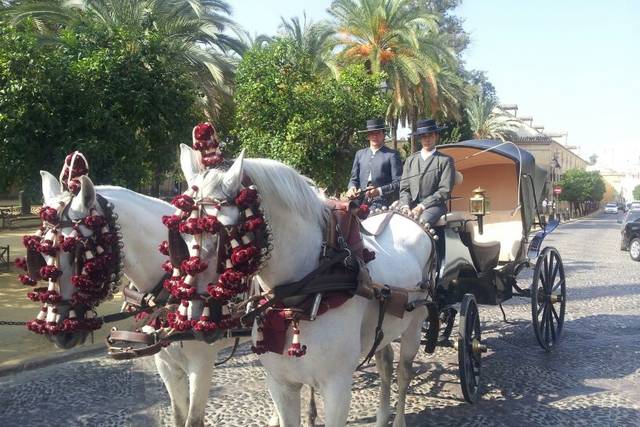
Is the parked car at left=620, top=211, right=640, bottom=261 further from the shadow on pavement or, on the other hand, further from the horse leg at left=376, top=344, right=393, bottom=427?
the horse leg at left=376, top=344, right=393, bottom=427

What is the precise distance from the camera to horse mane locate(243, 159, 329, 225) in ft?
8.28

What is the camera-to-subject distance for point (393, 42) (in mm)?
17656

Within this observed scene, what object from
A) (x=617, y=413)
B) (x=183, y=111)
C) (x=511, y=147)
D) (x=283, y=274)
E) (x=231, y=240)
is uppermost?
(x=183, y=111)

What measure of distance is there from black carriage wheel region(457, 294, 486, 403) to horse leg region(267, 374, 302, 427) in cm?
203

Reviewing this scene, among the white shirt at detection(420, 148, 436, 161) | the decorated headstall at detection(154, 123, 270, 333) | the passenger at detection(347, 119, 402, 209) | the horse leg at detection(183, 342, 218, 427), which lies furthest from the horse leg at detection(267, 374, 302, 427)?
the white shirt at detection(420, 148, 436, 161)

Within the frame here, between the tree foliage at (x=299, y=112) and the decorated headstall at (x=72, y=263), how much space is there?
8673 millimetres

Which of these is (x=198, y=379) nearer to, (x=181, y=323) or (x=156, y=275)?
(x=156, y=275)

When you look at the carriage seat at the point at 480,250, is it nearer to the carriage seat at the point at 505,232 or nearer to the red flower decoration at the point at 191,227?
the carriage seat at the point at 505,232

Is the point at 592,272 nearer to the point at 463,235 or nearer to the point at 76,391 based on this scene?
the point at 463,235

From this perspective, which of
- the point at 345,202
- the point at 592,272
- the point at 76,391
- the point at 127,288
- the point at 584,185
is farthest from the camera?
the point at 584,185

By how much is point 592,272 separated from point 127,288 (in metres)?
12.5

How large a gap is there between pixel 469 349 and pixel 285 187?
2.95m

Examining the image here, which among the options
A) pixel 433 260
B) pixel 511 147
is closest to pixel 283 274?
pixel 433 260

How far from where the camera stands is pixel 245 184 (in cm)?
242
